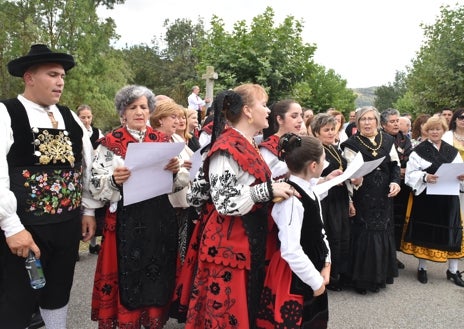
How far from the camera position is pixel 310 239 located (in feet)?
7.55

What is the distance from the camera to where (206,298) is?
2.34 meters

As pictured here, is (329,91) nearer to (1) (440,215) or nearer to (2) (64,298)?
(1) (440,215)

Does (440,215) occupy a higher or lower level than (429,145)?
lower

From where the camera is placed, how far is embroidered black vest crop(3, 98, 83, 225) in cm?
231

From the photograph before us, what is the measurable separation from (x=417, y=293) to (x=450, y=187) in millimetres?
1242

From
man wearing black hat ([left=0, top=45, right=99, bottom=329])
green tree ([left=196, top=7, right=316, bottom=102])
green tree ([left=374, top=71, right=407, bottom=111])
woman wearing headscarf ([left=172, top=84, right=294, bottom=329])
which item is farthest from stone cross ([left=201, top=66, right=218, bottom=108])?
green tree ([left=374, top=71, right=407, bottom=111])

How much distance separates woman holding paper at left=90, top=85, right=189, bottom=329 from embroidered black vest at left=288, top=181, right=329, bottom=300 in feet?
3.44

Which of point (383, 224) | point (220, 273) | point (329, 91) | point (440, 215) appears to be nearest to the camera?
point (220, 273)

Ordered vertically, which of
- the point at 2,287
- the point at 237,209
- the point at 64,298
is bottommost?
the point at 64,298

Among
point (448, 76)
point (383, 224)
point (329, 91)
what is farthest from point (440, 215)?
point (329, 91)

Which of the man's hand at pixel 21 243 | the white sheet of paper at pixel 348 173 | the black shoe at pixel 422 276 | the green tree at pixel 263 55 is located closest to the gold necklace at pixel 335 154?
the white sheet of paper at pixel 348 173

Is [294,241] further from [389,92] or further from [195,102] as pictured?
[389,92]

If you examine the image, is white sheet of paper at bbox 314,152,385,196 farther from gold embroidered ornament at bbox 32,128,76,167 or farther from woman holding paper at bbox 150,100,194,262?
gold embroidered ornament at bbox 32,128,76,167

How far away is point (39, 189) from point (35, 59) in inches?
30.4
